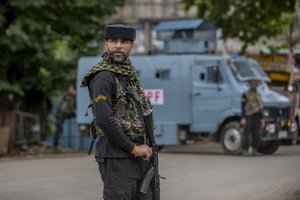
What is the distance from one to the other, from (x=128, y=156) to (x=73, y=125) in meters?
19.5

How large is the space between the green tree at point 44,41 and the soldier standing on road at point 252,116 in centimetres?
497

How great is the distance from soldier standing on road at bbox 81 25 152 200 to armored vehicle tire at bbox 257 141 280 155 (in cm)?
1340

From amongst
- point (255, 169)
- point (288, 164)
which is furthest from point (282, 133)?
point (255, 169)

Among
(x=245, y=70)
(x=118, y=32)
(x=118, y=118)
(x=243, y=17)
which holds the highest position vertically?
(x=243, y=17)

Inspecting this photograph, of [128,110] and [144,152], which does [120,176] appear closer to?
[144,152]

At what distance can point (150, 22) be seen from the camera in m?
48.4

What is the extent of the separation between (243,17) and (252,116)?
599cm

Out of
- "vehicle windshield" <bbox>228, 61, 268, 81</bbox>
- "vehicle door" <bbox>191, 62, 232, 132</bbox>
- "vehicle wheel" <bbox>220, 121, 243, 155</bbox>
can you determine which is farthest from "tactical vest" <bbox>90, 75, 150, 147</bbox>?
"vehicle windshield" <bbox>228, 61, 268, 81</bbox>

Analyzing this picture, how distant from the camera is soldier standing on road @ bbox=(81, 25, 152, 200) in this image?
567cm

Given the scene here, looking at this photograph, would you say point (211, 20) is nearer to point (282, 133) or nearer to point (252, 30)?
point (252, 30)

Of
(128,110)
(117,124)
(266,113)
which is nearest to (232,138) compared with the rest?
(266,113)

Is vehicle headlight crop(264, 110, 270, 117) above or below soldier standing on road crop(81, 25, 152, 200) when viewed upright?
above

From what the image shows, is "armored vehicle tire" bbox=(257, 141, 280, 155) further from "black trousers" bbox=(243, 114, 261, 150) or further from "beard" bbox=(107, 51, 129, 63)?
"beard" bbox=(107, 51, 129, 63)

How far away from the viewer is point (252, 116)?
17.8 m
